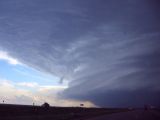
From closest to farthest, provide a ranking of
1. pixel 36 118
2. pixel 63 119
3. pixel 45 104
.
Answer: pixel 36 118 → pixel 63 119 → pixel 45 104

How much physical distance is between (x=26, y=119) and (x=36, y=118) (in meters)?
4.89

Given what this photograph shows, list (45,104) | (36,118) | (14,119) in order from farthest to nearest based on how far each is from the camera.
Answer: (45,104), (36,118), (14,119)

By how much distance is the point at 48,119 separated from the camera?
72.8 meters

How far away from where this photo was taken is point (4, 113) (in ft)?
234

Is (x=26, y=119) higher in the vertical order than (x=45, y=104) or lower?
lower

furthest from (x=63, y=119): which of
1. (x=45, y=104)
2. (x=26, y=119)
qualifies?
(x=45, y=104)

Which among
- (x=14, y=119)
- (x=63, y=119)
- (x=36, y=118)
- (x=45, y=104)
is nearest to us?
(x=14, y=119)

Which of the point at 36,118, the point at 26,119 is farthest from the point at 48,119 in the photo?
the point at 26,119

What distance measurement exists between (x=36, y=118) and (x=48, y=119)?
110 inches

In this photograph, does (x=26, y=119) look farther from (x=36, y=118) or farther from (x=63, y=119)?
(x=63, y=119)

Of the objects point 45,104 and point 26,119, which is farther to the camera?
point 45,104

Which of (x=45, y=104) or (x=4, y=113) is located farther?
(x=45, y=104)

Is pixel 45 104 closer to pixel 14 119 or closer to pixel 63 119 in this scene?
pixel 63 119

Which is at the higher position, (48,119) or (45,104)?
(45,104)
